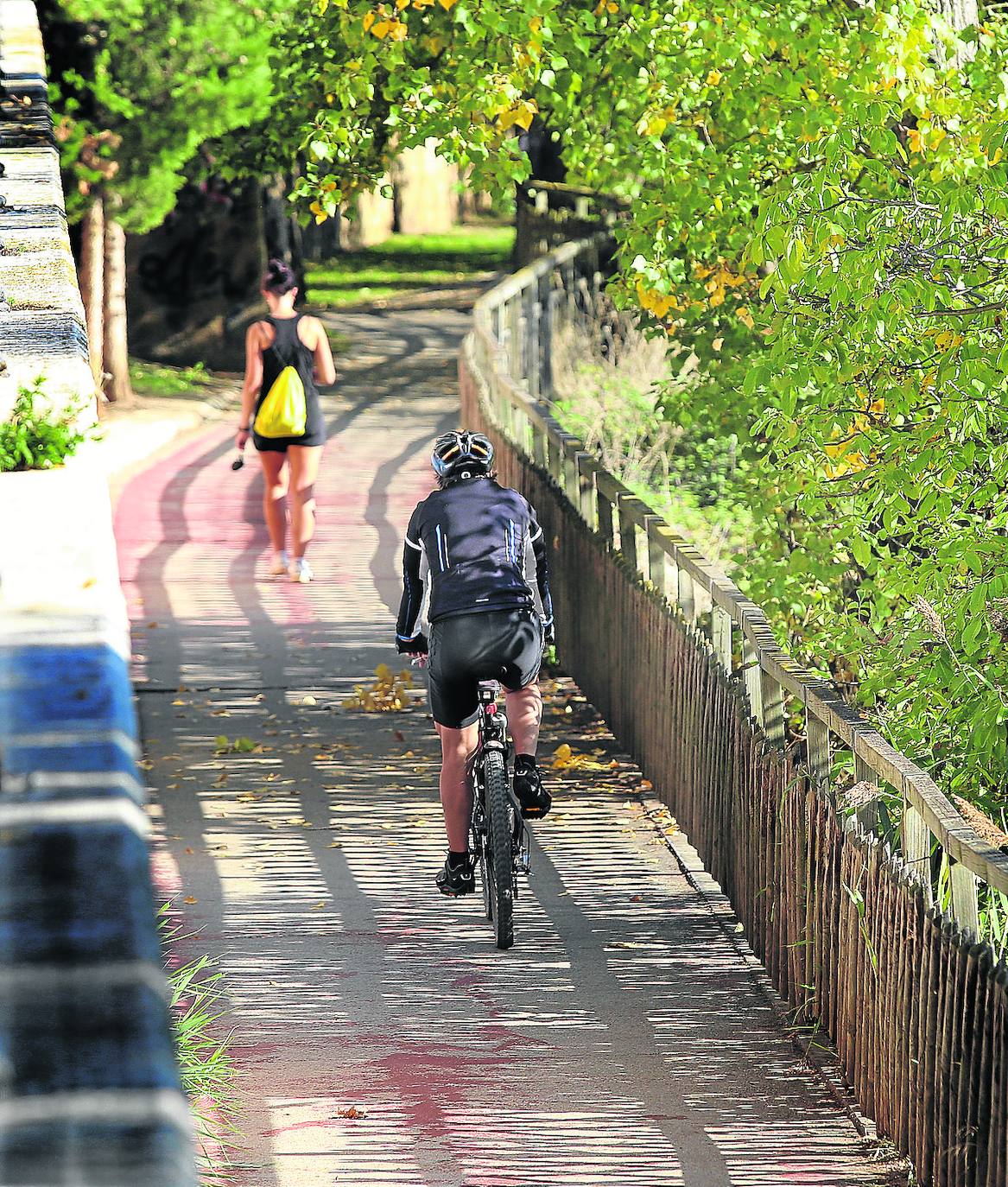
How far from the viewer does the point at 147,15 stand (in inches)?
772

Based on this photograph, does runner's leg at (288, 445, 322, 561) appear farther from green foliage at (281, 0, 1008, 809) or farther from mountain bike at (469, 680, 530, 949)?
mountain bike at (469, 680, 530, 949)

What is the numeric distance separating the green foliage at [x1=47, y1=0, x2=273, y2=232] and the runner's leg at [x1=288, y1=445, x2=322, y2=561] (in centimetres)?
735

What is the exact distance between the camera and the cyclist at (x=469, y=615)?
7.28 metres

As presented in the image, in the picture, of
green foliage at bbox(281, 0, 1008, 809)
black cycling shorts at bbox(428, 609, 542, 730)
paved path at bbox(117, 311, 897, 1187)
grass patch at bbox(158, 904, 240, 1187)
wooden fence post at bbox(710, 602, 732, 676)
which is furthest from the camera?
wooden fence post at bbox(710, 602, 732, 676)

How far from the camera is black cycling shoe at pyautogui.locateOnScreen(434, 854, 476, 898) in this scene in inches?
302

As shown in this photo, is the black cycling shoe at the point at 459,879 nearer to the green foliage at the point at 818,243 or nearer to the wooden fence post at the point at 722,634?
the wooden fence post at the point at 722,634

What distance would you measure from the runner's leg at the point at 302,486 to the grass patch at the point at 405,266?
19.1m

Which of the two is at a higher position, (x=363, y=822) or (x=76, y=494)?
(x=76, y=494)

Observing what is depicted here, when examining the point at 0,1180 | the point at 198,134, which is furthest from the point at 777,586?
the point at 198,134

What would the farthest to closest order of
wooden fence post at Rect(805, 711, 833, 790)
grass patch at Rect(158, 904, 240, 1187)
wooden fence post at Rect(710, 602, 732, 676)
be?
wooden fence post at Rect(710, 602, 732, 676), wooden fence post at Rect(805, 711, 833, 790), grass patch at Rect(158, 904, 240, 1187)

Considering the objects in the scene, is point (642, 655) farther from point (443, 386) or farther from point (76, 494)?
point (443, 386)

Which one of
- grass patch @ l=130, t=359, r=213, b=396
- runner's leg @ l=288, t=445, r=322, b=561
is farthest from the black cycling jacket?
grass patch @ l=130, t=359, r=213, b=396

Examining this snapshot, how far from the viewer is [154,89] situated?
64.3ft

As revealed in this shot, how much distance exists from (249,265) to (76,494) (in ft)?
66.0
